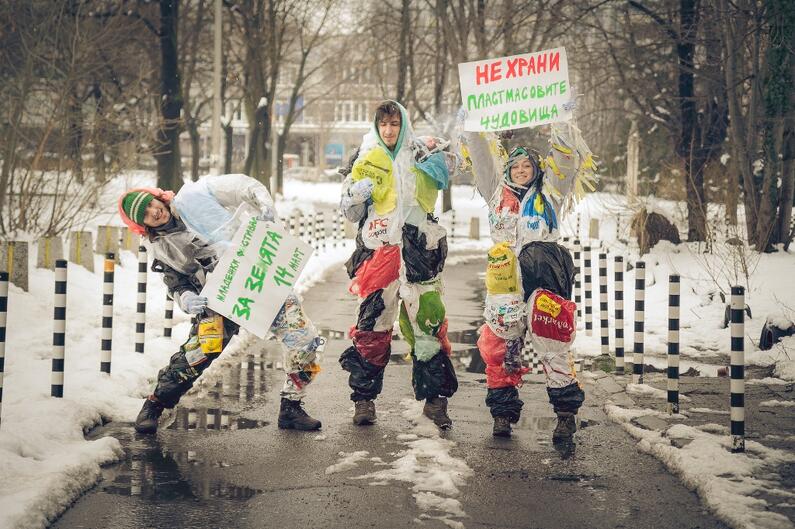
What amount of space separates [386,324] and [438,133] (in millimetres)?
1491

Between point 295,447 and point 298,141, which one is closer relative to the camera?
point 295,447

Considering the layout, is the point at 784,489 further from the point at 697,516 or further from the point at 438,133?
the point at 438,133

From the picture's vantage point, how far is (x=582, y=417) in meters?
7.99

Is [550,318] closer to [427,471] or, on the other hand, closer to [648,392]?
[427,471]

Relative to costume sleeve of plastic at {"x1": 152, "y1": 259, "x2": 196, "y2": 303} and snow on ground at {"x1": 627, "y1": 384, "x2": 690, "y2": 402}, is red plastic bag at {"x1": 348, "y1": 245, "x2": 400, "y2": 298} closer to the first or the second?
costume sleeve of plastic at {"x1": 152, "y1": 259, "x2": 196, "y2": 303}

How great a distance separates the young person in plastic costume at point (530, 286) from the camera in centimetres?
717

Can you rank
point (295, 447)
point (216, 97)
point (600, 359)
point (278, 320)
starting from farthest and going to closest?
1. point (216, 97)
2. point (600, 359)
3. point (278, 320)
4. point (295, 447)

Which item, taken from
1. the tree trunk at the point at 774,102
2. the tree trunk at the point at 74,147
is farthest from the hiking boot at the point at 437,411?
the tree trunk at the point at 74,147

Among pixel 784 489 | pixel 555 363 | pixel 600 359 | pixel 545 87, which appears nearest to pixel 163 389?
pixel 555 363

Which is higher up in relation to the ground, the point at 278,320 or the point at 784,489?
the point at 278,320

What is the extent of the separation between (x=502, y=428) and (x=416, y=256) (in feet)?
4.18

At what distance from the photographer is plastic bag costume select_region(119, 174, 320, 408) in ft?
23.7

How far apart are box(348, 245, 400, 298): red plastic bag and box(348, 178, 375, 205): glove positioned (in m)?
0.37

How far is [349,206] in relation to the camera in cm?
752
